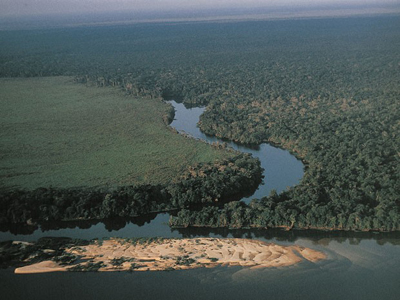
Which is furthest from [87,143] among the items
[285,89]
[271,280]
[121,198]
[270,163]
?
[285,89]

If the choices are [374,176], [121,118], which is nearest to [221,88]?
[121,118]

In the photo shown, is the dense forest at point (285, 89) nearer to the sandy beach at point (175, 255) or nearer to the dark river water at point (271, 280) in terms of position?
the dark river water at point (271, 280)

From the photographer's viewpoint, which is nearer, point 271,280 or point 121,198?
point 271,280

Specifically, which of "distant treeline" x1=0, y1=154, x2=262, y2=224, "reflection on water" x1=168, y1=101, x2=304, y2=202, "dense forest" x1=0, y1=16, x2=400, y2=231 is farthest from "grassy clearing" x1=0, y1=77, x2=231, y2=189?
"dense forest" x1=0, y1=16, x2=400, y2=231

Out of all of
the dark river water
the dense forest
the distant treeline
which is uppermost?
the dense forest

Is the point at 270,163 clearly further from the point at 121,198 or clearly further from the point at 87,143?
the point at 87,143

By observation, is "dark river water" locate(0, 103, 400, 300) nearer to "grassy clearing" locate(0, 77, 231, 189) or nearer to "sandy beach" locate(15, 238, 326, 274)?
"sandy beach" locate(15, 238, 326, 274)

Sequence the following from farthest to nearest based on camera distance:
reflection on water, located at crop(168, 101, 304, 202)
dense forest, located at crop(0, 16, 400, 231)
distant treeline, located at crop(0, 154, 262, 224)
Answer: reflection on water, located at crop(168, 101, 304, 202) → distant treeline, located at crop(0, 154, 262, 224) → dense forest, located at crop(0, 16, 400, 231)
